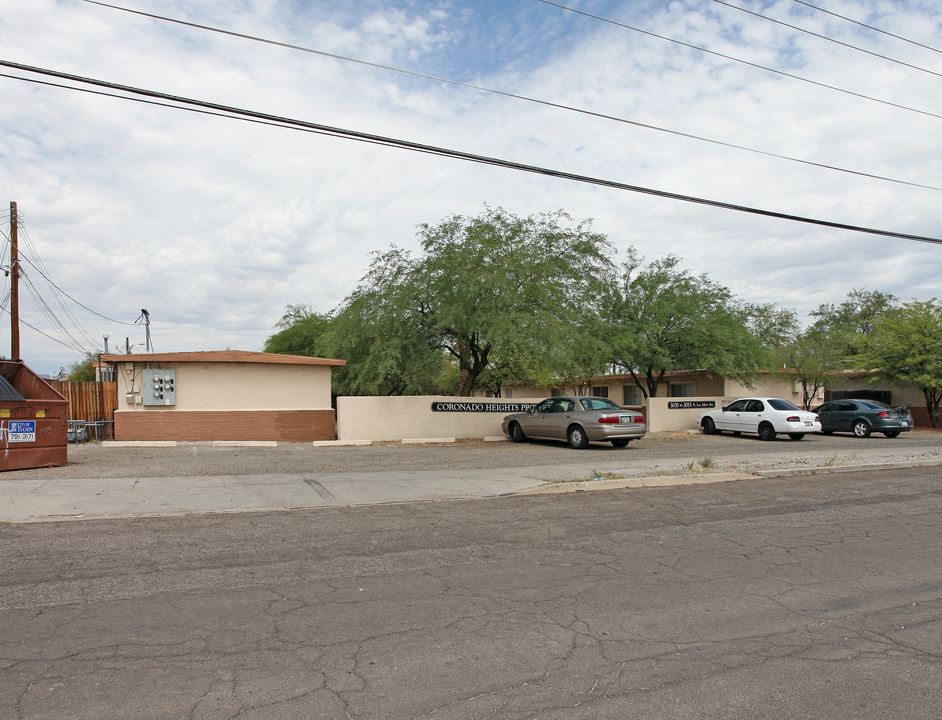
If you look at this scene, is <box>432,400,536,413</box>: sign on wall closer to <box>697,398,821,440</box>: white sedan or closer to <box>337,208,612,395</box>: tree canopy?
<box>337,208,612,395</box>: tree canopy

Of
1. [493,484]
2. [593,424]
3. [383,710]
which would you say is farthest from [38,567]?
[593,424]

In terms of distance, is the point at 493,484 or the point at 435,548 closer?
the point at 435,548

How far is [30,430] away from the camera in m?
12.5

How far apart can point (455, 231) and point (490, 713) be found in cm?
2019

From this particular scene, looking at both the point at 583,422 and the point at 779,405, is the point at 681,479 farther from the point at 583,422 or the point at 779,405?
the point at 779,405

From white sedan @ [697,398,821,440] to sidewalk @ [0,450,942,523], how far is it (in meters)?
9.36

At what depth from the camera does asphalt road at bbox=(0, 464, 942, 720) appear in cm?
380

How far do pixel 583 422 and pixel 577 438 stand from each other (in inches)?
21.6

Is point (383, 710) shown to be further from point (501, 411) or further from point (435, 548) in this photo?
point (501, 411)

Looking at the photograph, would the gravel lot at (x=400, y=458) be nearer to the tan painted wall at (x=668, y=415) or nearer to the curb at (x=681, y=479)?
the curb at (x=681, y=479)

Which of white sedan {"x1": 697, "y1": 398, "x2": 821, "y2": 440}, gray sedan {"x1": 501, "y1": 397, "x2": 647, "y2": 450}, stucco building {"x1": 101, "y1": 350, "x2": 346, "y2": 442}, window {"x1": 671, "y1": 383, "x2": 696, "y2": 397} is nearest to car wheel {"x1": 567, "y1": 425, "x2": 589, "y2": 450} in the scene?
gray sedan {"x1": 501, "y1": 397, "x2": 647, "y2": 450}

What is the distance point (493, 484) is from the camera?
12.0m

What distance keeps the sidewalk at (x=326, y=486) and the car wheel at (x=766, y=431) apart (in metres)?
9.89

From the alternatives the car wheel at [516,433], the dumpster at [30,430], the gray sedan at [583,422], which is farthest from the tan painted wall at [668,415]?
the dumpster at [30,430]
